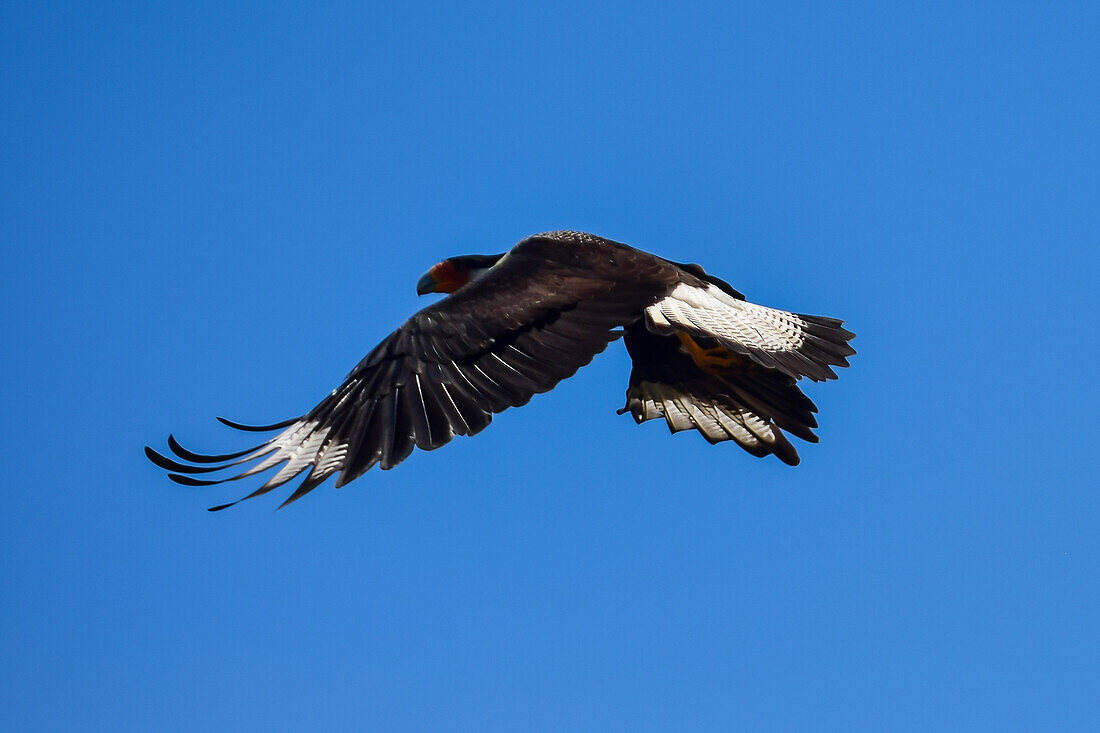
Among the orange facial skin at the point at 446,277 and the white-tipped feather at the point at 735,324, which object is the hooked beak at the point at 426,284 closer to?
the orange facial skin at the point at 446,277

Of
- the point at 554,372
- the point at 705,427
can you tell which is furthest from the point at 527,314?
the point at 705,427

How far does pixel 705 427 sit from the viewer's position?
7359 millimetres

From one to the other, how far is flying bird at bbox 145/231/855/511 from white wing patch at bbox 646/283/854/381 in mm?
11

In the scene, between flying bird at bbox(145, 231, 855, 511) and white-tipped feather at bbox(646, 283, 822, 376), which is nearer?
flying bird at bbox(145, 231, 855, 511)

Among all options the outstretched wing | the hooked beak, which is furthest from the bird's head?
the outstretched wing

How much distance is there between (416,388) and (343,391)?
1.24 ft

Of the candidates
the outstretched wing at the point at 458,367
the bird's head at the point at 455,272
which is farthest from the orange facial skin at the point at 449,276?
the outstretched wing at the point at 458,367

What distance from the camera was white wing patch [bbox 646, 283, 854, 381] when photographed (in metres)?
6.65

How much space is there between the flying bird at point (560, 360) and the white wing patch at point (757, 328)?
11 mm

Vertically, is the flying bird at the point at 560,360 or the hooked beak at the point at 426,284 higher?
the hooked beak at the point at 426,284

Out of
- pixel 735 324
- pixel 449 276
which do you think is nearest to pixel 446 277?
pixel 449 276

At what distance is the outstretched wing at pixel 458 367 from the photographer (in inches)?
219

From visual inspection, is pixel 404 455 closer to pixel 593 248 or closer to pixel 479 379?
pixel 479 379

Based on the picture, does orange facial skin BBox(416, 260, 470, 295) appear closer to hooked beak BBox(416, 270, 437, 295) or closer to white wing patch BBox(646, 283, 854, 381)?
hooked beak BBox(416, 270, 437, 295)
